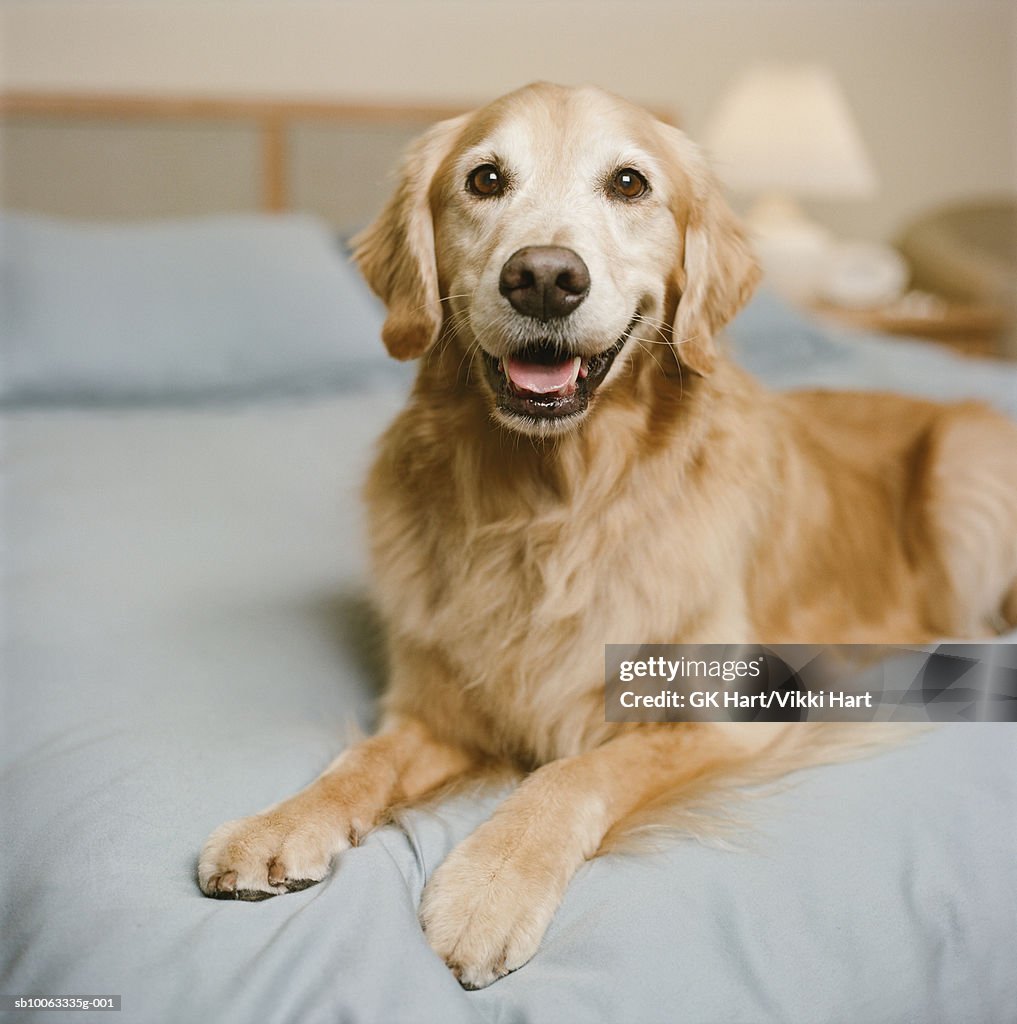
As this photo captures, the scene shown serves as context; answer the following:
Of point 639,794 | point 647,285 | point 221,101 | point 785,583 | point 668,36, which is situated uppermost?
point 668,36

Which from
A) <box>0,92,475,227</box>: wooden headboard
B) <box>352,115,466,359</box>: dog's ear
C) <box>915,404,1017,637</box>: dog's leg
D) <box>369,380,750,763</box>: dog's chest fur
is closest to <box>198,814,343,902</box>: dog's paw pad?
<box>369,380,750,763</box>: dog's chest fur

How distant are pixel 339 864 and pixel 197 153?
3466 mm

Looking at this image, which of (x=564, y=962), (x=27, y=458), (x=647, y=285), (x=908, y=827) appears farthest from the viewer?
(x=27, y=458)

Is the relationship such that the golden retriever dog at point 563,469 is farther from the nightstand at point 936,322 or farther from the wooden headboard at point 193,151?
the nightstand at point 936,322

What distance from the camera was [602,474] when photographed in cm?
135

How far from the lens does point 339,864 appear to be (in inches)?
39.0

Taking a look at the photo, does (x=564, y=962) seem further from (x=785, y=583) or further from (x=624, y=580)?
(x=785, y=583)

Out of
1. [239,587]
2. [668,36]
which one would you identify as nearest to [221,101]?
[668,36]

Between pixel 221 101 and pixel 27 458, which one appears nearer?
pixel 27 458

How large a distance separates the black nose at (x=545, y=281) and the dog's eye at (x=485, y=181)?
0.21m

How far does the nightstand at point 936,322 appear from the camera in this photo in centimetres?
418

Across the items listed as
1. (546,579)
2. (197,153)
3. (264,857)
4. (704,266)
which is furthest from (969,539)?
(197,153)

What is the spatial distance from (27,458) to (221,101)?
6.91 feet

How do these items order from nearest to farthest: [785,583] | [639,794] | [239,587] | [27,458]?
[639,794] < [785,583] < [239,587] < [27,458]
